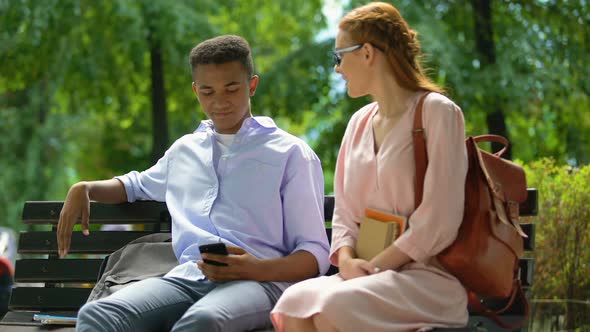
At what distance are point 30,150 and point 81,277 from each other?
10969 millimetres

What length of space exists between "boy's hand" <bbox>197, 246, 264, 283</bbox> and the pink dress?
0.40m

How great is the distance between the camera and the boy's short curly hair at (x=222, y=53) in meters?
3.90

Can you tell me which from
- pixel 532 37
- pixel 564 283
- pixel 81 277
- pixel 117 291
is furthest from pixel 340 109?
pixel 117 291

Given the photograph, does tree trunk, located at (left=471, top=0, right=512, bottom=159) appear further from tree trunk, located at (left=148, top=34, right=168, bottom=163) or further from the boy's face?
the boy's face

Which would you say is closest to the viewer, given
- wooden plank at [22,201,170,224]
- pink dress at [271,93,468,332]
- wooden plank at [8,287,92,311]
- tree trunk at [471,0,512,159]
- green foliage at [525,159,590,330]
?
pink dress at [271,93,468,332]

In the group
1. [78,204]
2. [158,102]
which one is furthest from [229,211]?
[158,102]

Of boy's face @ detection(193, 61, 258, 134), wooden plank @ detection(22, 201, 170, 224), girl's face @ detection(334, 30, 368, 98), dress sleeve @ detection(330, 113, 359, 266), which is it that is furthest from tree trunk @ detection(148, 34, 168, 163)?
girl's face @ detection(334, 30, 368, 98)

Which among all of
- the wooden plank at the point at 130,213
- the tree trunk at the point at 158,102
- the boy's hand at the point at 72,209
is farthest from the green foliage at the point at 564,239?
the tree trunk at the point at 158,102

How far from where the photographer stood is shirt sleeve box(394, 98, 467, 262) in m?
3.15

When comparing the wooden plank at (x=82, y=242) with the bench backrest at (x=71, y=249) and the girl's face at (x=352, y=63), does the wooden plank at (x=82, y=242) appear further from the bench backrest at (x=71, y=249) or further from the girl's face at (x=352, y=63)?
the girl's face at (x=352, y=63)

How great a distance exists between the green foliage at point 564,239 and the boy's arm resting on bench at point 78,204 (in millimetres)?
3098

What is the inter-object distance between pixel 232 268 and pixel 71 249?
1.29 metres

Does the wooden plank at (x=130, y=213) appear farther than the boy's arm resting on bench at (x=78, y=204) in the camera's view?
Yes

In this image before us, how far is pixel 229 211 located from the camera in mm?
3879
